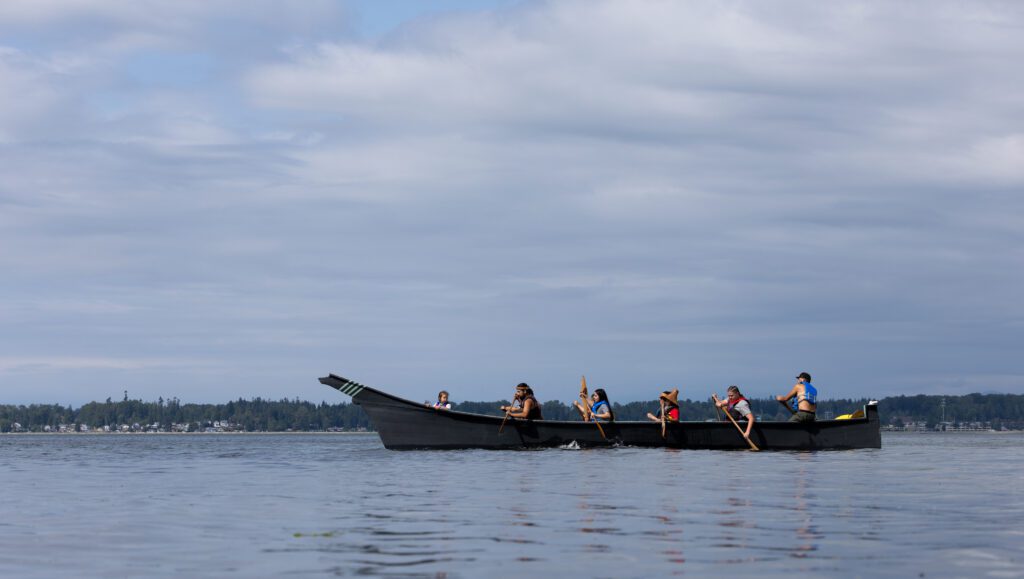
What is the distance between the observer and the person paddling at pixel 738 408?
39594 millimetres

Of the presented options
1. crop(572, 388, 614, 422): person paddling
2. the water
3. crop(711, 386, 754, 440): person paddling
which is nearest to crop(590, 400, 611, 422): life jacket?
crop(572, 388, 614, 422): person paddling

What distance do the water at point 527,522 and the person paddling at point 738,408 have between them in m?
8.87

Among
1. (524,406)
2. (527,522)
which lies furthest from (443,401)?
(527,522)

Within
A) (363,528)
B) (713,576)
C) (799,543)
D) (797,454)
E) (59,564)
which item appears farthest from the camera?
(797,454)

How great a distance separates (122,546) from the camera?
585 inches

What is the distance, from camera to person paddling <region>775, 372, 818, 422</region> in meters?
40.4

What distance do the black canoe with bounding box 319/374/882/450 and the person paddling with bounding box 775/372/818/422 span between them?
1.24ft

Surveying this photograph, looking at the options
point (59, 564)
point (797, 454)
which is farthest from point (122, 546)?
point (797, 454)

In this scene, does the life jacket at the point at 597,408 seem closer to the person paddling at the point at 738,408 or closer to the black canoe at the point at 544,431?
the black canoe at the point at 544,431

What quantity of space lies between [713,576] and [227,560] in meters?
5.35

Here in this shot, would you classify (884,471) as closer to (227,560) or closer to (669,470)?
(669,470)

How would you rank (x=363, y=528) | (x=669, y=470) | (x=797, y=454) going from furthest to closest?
(x=797, y=454) < (x=669, y=470) < (x=363, y=528)

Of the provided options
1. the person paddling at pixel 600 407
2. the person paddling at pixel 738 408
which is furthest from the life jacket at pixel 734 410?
the person paddling at pixel 600 407

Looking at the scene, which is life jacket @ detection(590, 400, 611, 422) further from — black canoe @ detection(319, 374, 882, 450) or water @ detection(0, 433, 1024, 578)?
water @ detection(0, 433, 1024, 578)
